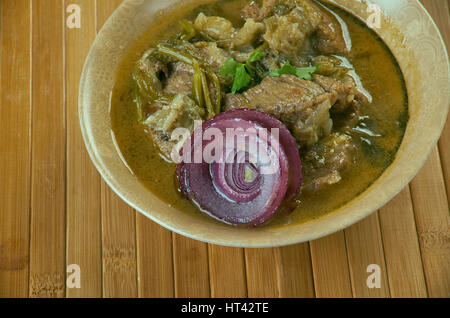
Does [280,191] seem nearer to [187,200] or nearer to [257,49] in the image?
[187,200]

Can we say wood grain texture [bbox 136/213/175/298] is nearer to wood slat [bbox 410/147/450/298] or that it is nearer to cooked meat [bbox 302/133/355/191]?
cooked meat [bbox 302/133/355/191]

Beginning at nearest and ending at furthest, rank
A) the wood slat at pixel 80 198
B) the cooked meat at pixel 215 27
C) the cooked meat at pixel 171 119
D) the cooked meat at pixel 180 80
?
the cooked meat at pixel 171 119 → the cooked meat at pixel 180 80 → the wood slat at pixel 80 198 → the cooked meat at pixel 215 27

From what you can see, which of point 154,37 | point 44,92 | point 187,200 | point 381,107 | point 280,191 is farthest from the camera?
point 44,92

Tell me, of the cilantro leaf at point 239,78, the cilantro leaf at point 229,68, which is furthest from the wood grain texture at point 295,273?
the cilantro leaf at point 229,68

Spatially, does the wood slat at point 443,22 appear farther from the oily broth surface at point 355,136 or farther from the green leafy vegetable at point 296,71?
the green leafy vegetable at point 296,71

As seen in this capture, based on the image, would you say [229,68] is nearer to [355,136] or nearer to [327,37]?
[327,37]

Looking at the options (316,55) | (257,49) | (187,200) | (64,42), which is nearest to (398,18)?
(316,55)

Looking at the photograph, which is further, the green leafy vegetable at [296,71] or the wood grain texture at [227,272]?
the wood grain texture at [227,272]
